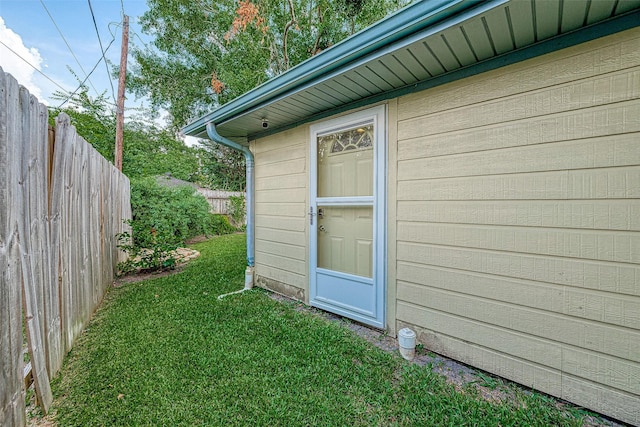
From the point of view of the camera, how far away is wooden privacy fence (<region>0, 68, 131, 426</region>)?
1165mm

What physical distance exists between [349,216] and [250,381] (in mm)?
1613

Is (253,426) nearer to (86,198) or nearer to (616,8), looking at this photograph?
(86,198)

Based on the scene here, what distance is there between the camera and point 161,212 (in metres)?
5.50

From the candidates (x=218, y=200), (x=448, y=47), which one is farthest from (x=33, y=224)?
(x=218, y=200)

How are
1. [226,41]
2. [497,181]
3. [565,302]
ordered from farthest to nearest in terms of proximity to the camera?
[226,41]
[497,181]
[565,302]

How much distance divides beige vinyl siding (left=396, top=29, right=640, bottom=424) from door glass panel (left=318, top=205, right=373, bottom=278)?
0.45 metres

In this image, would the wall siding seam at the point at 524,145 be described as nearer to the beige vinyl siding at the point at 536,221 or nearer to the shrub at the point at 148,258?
the beige vinyl siding at the point at 536,221

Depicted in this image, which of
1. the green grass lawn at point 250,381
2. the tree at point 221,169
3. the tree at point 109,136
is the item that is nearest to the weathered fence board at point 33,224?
the green grass lawn at point 250,381

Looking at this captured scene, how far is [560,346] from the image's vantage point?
1566 millimetres

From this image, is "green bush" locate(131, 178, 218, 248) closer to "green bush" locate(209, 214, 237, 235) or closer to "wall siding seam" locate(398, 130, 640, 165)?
"green bush" locate(209, 214, 237, 235)

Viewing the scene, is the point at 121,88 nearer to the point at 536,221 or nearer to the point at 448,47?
the point at 448,47

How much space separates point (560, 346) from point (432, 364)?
76cm

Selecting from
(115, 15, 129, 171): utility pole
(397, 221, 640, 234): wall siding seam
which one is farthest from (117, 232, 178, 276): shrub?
(397, 221, 640, 234): wall siding seam

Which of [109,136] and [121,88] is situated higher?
[121,88]
